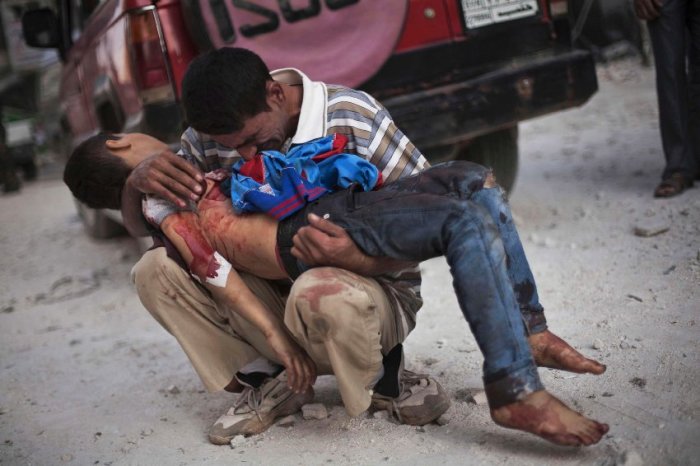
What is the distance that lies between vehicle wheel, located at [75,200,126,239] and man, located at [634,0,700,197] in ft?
12.7

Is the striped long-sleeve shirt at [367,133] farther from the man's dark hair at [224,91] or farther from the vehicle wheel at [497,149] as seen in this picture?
the vehicle wheel at [497,149]

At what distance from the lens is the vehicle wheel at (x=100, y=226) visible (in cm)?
566

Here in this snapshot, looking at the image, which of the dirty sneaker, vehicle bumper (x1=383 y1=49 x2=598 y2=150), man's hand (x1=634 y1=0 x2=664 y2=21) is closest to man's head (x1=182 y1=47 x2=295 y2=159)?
the dirty sneaker

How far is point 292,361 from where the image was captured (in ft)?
7.01

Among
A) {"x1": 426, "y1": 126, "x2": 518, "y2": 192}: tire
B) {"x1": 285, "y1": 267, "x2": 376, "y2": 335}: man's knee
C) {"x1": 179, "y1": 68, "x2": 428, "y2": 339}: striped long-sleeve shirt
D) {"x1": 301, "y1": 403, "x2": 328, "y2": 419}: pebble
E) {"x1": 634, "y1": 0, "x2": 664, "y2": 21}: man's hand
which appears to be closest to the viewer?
{"x1": 285, "y1": 267, "x2": 376, "y2": 335}: man's knee

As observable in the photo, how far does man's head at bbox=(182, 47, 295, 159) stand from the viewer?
2.05 metres

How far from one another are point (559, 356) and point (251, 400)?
98cm

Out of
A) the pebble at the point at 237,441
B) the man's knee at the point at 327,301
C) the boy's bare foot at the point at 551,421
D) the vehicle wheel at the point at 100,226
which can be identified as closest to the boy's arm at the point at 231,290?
the man's knee at the point at 327,301

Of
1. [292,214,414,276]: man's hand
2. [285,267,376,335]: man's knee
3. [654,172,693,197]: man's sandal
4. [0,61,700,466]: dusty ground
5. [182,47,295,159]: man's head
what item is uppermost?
[182,47,295,159]: man's head

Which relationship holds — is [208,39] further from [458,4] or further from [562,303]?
[562,303]

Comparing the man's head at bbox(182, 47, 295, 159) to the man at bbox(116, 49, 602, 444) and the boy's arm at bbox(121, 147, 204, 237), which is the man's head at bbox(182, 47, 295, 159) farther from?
the boy's arm at bbox(121, 147, 204, 237)

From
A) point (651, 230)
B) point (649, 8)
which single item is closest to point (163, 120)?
point (651, 230)

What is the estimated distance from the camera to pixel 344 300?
1.94 metres

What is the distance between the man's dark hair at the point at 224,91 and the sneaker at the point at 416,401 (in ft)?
3.08
